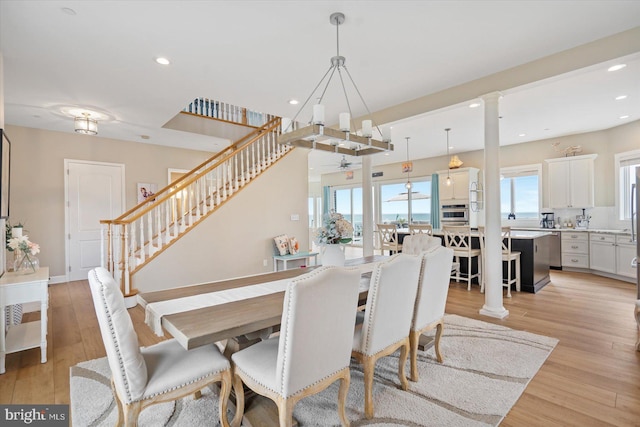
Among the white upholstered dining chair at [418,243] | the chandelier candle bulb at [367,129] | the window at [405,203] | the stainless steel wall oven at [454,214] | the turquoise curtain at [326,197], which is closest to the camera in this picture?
the chandelier candle bulb at [367,129]

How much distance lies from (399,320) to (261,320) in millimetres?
944

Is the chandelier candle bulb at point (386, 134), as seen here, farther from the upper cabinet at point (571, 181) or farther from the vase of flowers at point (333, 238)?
the upper cabinet at point (571, 181)

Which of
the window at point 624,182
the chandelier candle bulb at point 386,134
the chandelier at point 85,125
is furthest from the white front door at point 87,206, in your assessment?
the window at point 624,182

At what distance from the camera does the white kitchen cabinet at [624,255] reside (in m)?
5.12

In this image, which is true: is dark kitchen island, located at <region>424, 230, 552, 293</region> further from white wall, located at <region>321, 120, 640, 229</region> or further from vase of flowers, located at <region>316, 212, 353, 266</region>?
vase of flowers, located at <region>316, 212, 353, 266</region>

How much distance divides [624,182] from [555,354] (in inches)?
209

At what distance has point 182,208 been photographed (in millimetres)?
4816

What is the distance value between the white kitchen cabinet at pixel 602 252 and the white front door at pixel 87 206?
9428mm

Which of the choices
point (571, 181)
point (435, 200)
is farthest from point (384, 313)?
point (435, 200)

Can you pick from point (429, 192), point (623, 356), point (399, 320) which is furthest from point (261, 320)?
point (429, 192)

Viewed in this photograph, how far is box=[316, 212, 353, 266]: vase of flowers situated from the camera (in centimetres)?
273

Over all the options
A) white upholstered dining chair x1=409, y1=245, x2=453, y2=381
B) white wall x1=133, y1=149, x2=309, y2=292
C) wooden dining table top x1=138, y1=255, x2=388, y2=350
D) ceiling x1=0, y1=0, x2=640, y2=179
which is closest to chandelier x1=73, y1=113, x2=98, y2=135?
ceiling x1=0, y1=0, x2=640, y2=179

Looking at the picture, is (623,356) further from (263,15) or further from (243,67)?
(243,67)

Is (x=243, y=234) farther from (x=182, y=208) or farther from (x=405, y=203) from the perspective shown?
(x=405, y=203)
